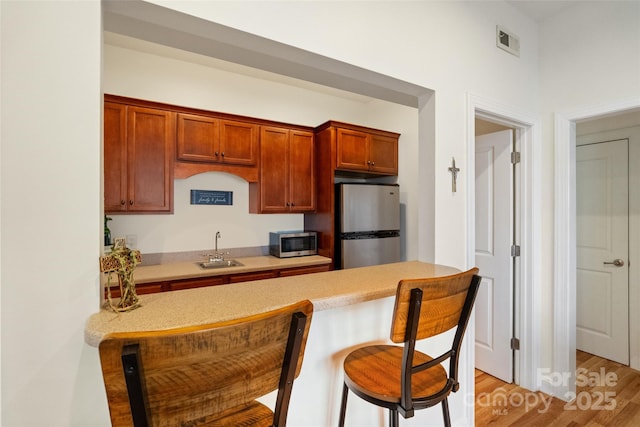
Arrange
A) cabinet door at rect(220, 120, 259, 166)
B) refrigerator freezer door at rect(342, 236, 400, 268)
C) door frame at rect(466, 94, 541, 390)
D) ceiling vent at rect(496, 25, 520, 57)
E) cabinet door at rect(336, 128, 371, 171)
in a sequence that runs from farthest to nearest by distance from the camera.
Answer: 1. cabinet door at rect(336, 128, 371, 171)
2. refrigerator freezer door at rect(342, 236, 400, 268)
3. cabinet door at rect(220, 120, 259, 166)
4. door frame at rect(466, 94, 541, 390)
5. ceiling vent at rect(496, 25, 520, 57)

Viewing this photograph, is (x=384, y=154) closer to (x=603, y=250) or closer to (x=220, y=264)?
(x=220, y=264)

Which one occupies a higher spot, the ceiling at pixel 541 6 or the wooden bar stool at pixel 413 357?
the ceiling at pixel 541 6

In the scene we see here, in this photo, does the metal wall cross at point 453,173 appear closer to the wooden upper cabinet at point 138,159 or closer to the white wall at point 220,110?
the white wall at point 220,110

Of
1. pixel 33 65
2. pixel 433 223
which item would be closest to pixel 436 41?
pixel 433 223

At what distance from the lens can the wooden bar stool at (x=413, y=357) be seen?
100cm

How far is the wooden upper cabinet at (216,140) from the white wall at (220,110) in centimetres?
28

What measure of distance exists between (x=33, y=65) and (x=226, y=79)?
2708 mm

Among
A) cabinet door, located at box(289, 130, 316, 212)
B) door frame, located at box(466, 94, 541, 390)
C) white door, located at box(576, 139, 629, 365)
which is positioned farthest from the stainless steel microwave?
white door, located at box(576, 139, 629, 365)

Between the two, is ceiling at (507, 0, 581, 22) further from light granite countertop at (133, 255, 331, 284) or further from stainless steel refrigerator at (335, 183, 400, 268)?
light granite countertop at (133, 255, 331, 284)

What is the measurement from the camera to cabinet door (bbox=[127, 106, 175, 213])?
2748 millimetres

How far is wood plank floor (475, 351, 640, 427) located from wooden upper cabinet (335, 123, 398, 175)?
7.66ft

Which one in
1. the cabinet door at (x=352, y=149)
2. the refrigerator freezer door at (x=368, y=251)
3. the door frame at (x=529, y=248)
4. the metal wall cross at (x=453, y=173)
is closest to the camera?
the metal wall cross at (x=453, y=173)

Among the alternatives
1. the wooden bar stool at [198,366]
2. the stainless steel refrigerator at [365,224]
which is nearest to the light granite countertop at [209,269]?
the stainless steel refrigerator at [365,224]

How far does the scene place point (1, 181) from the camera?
2.86 ft
